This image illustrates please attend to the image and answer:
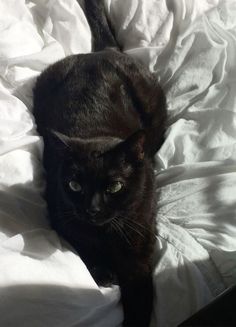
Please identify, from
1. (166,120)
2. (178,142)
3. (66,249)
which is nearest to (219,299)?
(66,249)

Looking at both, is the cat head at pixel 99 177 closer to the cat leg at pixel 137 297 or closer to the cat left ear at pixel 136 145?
the cat left ear at pixel 136 145

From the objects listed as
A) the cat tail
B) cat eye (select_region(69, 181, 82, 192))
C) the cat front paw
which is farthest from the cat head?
the cat tail

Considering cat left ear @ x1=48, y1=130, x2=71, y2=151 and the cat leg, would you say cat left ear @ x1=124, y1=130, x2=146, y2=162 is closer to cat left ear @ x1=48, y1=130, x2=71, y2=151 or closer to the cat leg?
cat left ear @ x1=48, y1=130, x2=71, y2=151

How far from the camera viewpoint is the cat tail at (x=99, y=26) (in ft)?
4.87

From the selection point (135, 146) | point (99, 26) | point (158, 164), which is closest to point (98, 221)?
point (135, 146)

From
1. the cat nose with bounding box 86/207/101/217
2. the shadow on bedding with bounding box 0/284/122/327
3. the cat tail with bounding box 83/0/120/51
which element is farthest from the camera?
the cat tail with bounding box 83/0/120/51

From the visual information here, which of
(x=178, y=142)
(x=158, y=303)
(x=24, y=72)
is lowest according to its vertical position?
(x=158, y=303)

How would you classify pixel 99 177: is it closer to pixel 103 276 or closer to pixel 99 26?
pixel 103 276

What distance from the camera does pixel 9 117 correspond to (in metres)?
1.20

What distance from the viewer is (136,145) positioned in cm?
101

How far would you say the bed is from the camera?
0.94 meters

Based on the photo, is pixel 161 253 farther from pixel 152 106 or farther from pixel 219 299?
pixel 152 106

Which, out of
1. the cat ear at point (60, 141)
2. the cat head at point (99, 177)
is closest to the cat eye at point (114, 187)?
the cat head at point (99, 177)

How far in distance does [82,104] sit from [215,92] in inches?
15.4
